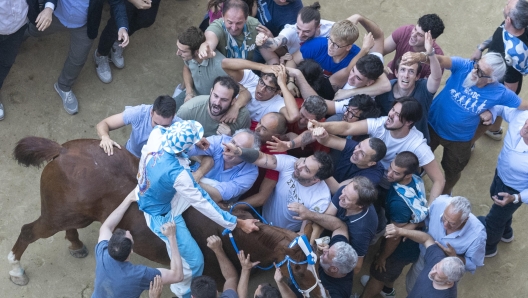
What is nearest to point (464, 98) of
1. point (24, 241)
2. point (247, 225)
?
point (247, 225)

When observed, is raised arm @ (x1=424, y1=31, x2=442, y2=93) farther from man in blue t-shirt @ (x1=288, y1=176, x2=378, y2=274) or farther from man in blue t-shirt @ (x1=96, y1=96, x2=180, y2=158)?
man in blue t-shirt @ (x1=96, y1=96, x2=180, y2=158)

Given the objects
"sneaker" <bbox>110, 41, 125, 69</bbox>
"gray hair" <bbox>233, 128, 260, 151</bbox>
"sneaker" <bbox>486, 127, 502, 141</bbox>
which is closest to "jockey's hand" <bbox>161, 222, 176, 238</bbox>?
"gray hair" <bbox>233, 128, 260, 151</bbox>

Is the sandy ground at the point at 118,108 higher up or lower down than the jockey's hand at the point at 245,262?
lower down

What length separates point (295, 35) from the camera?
20.2ft

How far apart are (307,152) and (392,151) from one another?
0.74 m

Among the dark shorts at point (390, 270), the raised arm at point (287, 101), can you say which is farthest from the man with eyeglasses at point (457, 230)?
the raised arm at point (287, 101)

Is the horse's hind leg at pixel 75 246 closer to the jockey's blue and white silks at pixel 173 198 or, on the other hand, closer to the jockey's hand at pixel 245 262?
Answer: the jockey's blue and white silks at pixel 173 198

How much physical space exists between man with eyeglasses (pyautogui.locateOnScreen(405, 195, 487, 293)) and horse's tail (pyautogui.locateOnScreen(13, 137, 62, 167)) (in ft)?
10.0

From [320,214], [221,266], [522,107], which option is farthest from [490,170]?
[221,266]

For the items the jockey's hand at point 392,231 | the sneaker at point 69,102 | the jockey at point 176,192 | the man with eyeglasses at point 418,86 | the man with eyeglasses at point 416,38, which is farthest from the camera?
the sneaker at point 69,102

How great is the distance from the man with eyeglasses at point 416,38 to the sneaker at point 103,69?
9.60 ft

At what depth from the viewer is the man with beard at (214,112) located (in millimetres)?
5363

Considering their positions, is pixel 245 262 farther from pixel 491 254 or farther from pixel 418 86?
pixel 491 254

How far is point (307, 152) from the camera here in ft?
19.0
